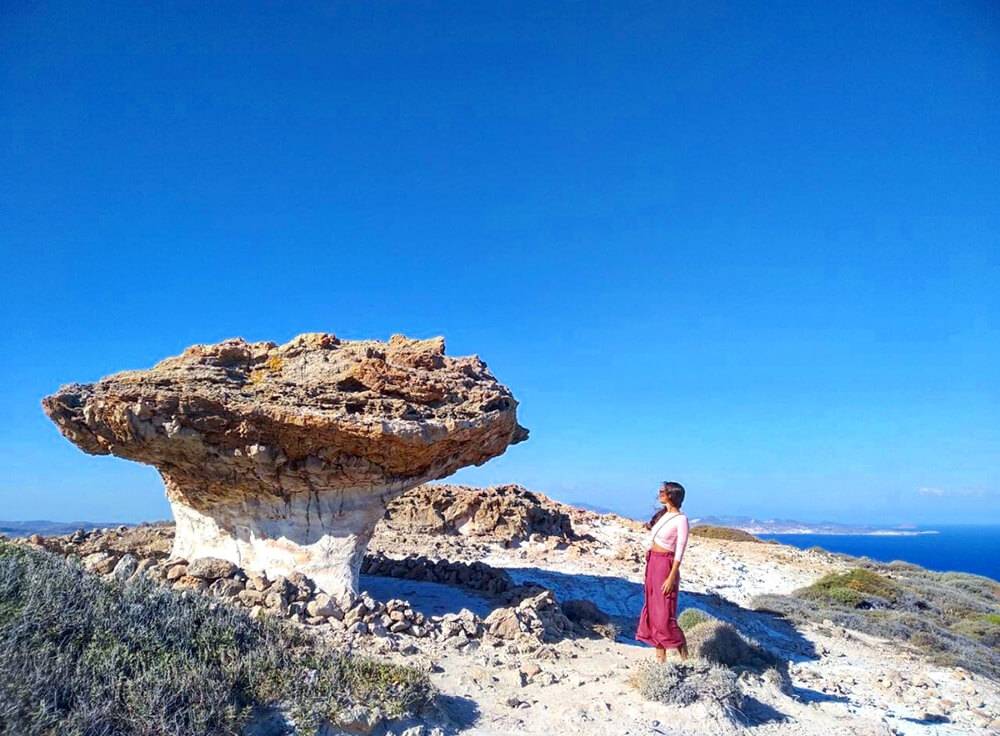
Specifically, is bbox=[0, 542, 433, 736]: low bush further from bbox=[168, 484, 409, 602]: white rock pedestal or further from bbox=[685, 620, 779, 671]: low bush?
bbox=[685, 620, 779, 671]: low bush

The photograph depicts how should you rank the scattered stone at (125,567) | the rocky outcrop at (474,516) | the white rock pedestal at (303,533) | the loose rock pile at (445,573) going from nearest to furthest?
the scattered stone at (125,567), the white rock pedestal at (303,533), the loose rock pile at (445,573), the rocky outcrop at (474,516)

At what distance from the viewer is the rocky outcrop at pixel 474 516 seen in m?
16.2

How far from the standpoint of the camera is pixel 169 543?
11.1 metres

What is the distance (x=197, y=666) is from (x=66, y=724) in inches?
38.4

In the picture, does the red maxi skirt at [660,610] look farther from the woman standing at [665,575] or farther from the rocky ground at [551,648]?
the rocky ground at [551,648]

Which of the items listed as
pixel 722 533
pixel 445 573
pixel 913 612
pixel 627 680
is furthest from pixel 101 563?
pixel 722 533

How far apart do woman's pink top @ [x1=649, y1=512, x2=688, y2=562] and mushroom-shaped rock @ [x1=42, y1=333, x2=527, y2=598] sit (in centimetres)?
246

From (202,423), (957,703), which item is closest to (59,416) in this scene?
(202,423)

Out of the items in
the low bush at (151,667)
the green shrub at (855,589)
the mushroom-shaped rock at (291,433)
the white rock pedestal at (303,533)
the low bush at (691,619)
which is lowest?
the green shrub at (855,589)

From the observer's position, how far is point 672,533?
22.5 ft

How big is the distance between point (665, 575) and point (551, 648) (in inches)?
62.7

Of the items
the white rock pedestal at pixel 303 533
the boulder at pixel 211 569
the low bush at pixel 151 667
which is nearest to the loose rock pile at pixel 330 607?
the boulder at pixel 211 569

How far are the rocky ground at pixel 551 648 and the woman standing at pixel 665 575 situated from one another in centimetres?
60

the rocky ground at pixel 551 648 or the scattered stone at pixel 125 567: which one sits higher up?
the scattered stone at pixel 125 567
